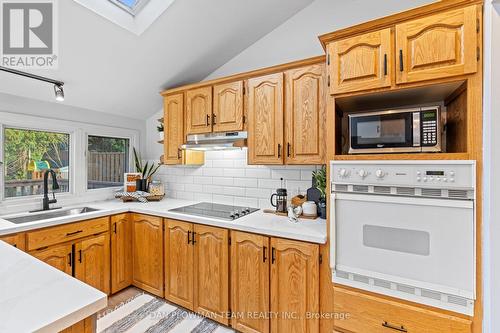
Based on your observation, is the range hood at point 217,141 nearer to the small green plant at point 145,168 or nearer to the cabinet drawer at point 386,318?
the small green plant at point 145,168

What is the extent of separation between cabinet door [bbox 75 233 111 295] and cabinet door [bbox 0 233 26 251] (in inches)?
14.9

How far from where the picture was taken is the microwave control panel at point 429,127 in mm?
1330

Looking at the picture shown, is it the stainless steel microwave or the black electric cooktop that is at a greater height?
the stainless steel microwave

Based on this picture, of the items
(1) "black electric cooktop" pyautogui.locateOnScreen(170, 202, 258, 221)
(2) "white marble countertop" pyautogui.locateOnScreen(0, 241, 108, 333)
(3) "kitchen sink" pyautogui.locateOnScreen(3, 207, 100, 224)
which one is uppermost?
(2) "white marble countertop" pyautogui.locateOnScreen(0, 241, 108, 333)

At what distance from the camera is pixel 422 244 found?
1282 mm

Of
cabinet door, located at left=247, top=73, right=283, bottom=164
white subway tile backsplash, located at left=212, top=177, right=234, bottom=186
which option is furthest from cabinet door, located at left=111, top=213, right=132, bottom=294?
cabinet door, located at left=247, top=73, right=283, bottom=164

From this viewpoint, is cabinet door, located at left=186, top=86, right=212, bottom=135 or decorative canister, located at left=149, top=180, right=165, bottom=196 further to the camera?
decorative canister, located at left=149, top=180, right=165, bottom=196

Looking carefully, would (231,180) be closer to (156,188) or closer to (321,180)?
(156,188)

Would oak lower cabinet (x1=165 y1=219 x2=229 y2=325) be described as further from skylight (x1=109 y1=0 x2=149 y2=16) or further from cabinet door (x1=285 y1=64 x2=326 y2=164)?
skylight (x1=109 y1=0 x2=149 y2=16)

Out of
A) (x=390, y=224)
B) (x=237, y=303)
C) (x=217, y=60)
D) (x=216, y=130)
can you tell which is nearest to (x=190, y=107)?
(x=216, y=130)

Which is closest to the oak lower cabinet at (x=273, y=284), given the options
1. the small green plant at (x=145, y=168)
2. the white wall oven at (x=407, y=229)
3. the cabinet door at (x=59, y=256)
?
the white wall oven at (x=407, y=229)

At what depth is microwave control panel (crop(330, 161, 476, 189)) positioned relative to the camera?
1.20 m

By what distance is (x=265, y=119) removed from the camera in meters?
2.12

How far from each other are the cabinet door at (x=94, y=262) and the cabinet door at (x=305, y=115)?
6.34 ft
